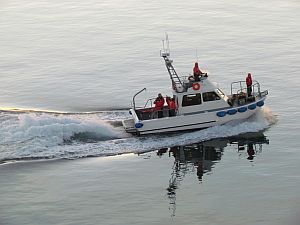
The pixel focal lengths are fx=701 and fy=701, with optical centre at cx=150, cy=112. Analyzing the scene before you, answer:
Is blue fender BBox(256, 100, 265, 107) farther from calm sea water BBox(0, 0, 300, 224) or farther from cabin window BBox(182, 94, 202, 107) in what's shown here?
cabin window BBox(182, 94, 202, 107)

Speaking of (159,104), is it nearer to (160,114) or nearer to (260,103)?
(160,114)

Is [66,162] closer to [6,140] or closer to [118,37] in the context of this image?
[6,140]

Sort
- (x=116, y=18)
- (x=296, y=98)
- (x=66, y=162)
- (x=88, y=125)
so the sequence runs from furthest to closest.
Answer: (x=116, y=18) → (x=296, y=98) → (x=88, y=125) → (x=66, y=162)

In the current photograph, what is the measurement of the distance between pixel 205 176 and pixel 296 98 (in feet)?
37.3

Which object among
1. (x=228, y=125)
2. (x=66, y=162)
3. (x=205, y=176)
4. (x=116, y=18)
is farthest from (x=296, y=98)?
(x=116, y=18)

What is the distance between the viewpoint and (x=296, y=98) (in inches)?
1590

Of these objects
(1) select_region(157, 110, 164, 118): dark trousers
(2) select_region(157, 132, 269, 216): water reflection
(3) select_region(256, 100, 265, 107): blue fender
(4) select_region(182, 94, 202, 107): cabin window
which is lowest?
(2) select_region(157, 132, 269, 216): water reflection

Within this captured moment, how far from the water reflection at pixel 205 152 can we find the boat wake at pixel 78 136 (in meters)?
0.46

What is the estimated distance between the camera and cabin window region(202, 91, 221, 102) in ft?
117

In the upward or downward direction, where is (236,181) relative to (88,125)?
downward

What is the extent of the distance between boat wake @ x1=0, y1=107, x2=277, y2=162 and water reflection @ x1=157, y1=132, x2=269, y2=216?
0.46 metres

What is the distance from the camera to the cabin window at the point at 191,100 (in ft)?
117

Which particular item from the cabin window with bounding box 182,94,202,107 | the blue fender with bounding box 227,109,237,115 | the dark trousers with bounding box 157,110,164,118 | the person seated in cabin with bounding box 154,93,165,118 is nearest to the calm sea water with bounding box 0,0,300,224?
the blue fender with bounding box 227,109,237,115

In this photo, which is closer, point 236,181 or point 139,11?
point 236,181
